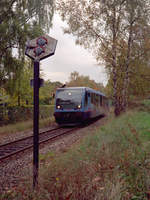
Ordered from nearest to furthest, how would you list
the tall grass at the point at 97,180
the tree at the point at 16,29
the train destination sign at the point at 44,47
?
the tall grass at the point at 97,180 < the train destination sign at the point at 44,47 < the tree at the point at 16,29

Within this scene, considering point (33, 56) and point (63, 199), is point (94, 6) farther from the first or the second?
point (63, 199)

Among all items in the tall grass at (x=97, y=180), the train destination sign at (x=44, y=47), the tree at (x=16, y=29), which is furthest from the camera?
the tree at (x=16, y=29)

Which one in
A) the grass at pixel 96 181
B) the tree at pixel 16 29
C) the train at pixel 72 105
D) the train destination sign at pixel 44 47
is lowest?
the grass at pixel 96 181

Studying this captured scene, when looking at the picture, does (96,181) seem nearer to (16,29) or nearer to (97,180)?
(97,180)

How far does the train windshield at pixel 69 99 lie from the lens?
14688 mm

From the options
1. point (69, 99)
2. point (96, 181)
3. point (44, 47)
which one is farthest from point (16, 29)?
point (96, 181)

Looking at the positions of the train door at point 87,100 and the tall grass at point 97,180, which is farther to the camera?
the train door at point 87,100

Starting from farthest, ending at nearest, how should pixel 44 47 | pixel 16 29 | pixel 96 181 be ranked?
pixel 16 29
pixel 44 47
pixel 96 181

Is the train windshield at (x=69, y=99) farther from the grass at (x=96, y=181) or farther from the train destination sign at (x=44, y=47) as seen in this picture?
the train destination sign at (x=44, y=47)

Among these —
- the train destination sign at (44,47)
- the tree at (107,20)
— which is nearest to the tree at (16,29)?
the tree at (107,20)

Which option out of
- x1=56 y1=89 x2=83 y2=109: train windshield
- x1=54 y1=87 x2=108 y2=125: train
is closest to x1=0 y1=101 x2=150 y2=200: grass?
x1=54 y1=87 x2=108 y2=125: train

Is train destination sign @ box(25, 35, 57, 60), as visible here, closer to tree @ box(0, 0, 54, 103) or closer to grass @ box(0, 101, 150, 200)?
grass @ box(0, 101, 150, 200)

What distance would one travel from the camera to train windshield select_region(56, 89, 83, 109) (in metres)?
14.7

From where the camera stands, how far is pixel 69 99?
587 inches
